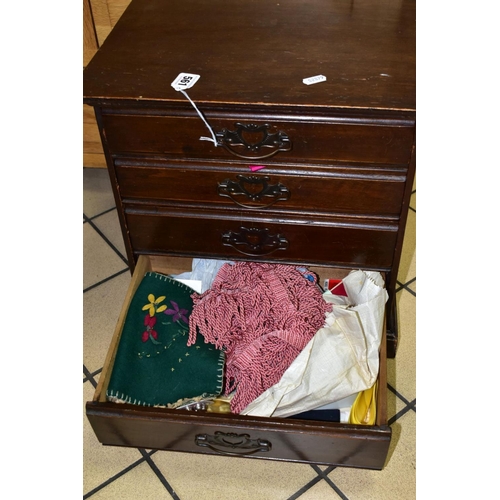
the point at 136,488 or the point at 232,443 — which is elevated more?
the point at 232,443

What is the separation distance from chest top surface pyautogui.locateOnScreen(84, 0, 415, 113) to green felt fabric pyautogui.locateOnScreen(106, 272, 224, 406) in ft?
1.49

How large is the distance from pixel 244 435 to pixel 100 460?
386 millimetres

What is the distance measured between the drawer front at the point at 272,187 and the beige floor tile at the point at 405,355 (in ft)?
1.43

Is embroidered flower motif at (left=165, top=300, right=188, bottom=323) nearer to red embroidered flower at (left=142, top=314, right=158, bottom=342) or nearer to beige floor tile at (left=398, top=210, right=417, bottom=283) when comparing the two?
red embroidered flower at (left=142, top=314, right=158, bottom=342)

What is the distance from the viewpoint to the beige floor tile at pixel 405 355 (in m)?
1.47

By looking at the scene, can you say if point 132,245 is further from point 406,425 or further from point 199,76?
point 406,425

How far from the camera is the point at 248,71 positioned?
3.86 feet

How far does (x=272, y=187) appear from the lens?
48.8 inches

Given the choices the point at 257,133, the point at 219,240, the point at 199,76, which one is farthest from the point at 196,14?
the point at 219,240

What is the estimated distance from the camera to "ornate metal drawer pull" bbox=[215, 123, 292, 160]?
3.77ft

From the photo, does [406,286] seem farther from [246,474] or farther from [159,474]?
[159,474]

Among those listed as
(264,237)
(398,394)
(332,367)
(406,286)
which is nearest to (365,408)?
(332,367)

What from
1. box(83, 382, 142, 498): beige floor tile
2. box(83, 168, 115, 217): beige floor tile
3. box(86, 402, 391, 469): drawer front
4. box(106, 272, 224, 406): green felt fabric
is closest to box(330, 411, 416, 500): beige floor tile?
box(86, 402, 391, 469): drawer front

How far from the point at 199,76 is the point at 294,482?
85cm
